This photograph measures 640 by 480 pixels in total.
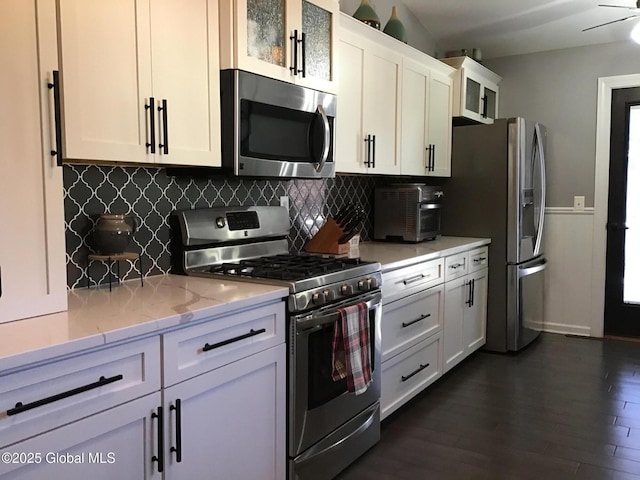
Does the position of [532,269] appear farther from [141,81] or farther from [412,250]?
[141,81]

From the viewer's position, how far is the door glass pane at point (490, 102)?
15.8 feet

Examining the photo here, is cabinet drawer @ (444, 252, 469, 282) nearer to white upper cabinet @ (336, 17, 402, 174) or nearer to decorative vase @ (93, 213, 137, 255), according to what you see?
white upper cabinet @ (336, 17, 402, 174)

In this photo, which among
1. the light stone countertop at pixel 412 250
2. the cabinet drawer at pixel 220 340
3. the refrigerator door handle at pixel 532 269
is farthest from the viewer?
the refrigerator door handle at pixel 532 269

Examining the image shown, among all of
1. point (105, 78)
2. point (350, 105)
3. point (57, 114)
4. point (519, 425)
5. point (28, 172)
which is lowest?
point (519, 425)

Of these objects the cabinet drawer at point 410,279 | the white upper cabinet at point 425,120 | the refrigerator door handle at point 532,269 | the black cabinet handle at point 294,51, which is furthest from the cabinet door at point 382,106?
the refrigerator door handle at point 532,269

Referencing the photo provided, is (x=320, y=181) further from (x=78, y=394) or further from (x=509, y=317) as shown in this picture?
(x=78, y=394)

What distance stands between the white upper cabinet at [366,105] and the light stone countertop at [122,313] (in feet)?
4.17

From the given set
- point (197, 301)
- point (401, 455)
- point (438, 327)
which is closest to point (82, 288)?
point (197, 301)

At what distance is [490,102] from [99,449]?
4.35m

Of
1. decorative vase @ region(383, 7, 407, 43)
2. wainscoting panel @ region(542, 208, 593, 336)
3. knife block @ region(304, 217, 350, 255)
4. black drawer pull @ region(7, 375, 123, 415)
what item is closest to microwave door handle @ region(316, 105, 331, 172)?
knife block @ region(304, 217, 350, 255)

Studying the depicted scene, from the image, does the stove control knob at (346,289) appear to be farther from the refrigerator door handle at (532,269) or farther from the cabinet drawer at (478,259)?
the refrigerator door handle at (532,269)

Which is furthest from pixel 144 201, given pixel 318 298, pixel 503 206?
pixel 503 206

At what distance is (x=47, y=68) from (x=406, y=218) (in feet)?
8.79

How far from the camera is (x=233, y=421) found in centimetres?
191
